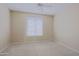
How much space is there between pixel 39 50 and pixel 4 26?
495mm

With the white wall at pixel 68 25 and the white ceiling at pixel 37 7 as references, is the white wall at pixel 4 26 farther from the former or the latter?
the white wall at pixel 68 25

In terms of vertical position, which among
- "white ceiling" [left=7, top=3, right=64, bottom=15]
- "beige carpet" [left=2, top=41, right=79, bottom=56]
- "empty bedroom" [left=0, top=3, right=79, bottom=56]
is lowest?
"beige carpet" [left=2, top=41, right=79, bottom=56]

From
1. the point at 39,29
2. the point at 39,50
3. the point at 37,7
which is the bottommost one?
the point at 39,50

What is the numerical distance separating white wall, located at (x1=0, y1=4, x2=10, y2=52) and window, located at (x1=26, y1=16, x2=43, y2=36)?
24 centimetres

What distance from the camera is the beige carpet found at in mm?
1816

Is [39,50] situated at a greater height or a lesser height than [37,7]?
lesser

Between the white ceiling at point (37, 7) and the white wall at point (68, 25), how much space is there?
7cm

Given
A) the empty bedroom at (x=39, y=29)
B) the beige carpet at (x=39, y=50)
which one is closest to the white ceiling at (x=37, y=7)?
the empty bedroom at (x=39, y=29)

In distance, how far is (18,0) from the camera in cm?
179

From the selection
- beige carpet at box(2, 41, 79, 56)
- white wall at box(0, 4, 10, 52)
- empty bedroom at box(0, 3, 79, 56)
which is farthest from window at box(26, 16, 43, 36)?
white wall at box(0, 4, 10, 52)

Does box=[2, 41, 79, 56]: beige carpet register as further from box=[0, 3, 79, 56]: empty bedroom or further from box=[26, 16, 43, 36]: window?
box=[26, 16, 43, 36]: window

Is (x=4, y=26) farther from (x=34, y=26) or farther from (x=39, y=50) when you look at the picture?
(x=39, y=50)

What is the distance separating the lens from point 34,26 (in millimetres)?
1852

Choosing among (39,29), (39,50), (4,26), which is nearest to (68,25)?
(39,29)
